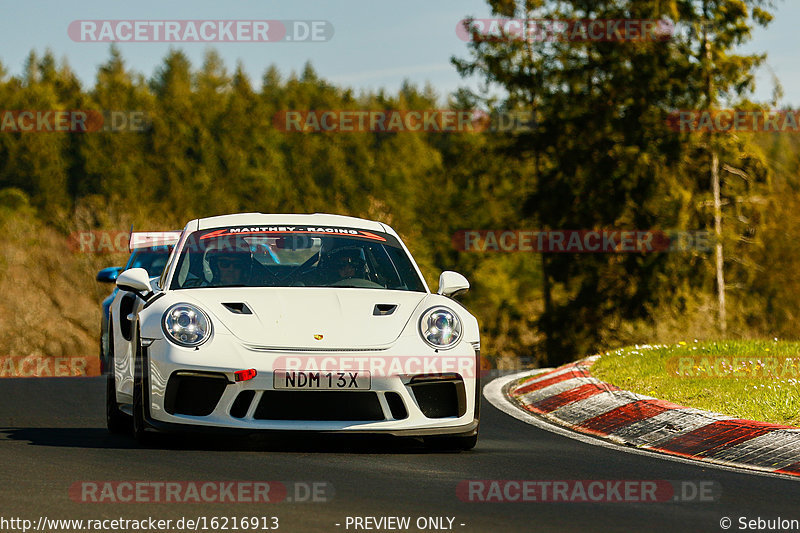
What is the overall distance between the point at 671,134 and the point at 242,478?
3945 cm

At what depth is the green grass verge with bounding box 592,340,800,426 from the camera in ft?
30.4

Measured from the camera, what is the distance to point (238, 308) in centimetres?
760

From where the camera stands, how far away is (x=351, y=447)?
7918 mm

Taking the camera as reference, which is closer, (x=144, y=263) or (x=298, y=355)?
(x=298, y=355)

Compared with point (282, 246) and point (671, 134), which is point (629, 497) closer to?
point (282, 246)

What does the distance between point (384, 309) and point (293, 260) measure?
56.8 inches

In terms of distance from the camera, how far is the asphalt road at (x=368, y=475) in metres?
5.58

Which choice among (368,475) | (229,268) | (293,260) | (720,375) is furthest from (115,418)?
(720,375)

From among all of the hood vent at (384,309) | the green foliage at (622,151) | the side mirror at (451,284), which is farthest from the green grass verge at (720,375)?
the green foliage at (622,151)

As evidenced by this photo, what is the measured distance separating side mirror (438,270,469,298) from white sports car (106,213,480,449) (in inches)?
0.4

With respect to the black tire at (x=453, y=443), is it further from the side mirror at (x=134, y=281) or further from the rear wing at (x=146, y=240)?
the rear wing at (x=146, y=240)

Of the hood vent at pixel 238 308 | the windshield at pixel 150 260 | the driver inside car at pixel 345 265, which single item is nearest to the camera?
the hood vent at pixel 238 308

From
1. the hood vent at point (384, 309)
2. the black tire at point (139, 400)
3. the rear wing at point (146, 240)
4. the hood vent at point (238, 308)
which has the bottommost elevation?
the black tire at point (139, 400)

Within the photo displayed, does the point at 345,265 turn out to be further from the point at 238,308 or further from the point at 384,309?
the point at 238,308
